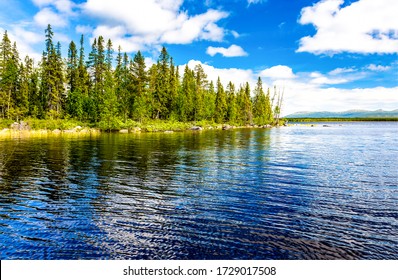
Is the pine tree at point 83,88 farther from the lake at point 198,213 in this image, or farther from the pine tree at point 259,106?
the pine tree at point 259,106

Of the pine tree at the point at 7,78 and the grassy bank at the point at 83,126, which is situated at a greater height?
the pine tree at the point at 7,78

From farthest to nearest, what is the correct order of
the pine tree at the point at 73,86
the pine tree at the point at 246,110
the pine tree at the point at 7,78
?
1. the pine tree at the point at 246,110
2. the pine tree at the point at 73,86
3. the pine tree at the point at 7,78

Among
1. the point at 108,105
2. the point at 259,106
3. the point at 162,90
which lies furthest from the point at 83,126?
the point at 259,106

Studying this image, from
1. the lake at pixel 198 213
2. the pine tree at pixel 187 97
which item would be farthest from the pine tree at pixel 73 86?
the lake at pixel 198 213

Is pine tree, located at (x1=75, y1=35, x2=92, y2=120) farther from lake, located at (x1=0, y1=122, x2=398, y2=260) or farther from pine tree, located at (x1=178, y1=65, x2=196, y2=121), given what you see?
lake, located at (x1=0, y1=122, x2=398, y2=260)

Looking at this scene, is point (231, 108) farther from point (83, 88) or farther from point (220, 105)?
point (83, 88)

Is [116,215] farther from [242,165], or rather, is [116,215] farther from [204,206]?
[242,165]

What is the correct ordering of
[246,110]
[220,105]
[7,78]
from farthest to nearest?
[246,110] → [220,105] → [7,78]

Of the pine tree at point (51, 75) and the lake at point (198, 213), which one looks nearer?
the lake at point (198, 213)

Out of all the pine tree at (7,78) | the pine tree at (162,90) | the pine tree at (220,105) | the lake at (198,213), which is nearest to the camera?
the lake at (198,213)

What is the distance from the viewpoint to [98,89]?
76.5 m

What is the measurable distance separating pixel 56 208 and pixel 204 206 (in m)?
6.28

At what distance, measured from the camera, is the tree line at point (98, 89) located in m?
68.1

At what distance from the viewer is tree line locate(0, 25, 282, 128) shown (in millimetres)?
68125
